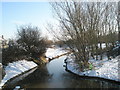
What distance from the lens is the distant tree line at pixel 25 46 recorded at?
51.9 feet

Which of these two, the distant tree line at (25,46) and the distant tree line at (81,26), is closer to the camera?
the distant tree line at (81,26)

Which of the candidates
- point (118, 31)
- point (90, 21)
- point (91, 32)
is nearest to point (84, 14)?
point (90, 21)

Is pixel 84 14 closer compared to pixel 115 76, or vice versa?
pixel 115 76

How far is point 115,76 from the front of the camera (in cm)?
926

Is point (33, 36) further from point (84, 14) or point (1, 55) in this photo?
point (84, 14)

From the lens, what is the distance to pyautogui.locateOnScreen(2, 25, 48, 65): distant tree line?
15.8m

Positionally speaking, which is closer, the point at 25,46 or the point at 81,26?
the point at 81,26

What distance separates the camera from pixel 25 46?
2070cm

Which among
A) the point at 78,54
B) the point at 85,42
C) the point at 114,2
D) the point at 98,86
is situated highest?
the point at 114,2

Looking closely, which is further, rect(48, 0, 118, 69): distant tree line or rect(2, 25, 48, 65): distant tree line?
rect(2, 25, 48, 65): distant tree line

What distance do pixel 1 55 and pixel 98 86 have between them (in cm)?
1123

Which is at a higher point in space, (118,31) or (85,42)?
(118,31)

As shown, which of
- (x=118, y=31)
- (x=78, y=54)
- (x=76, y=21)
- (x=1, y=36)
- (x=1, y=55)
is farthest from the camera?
(x=1, y=36)

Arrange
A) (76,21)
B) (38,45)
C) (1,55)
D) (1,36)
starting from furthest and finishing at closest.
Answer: (38,45), (1,36), (1,55), (76,21)
